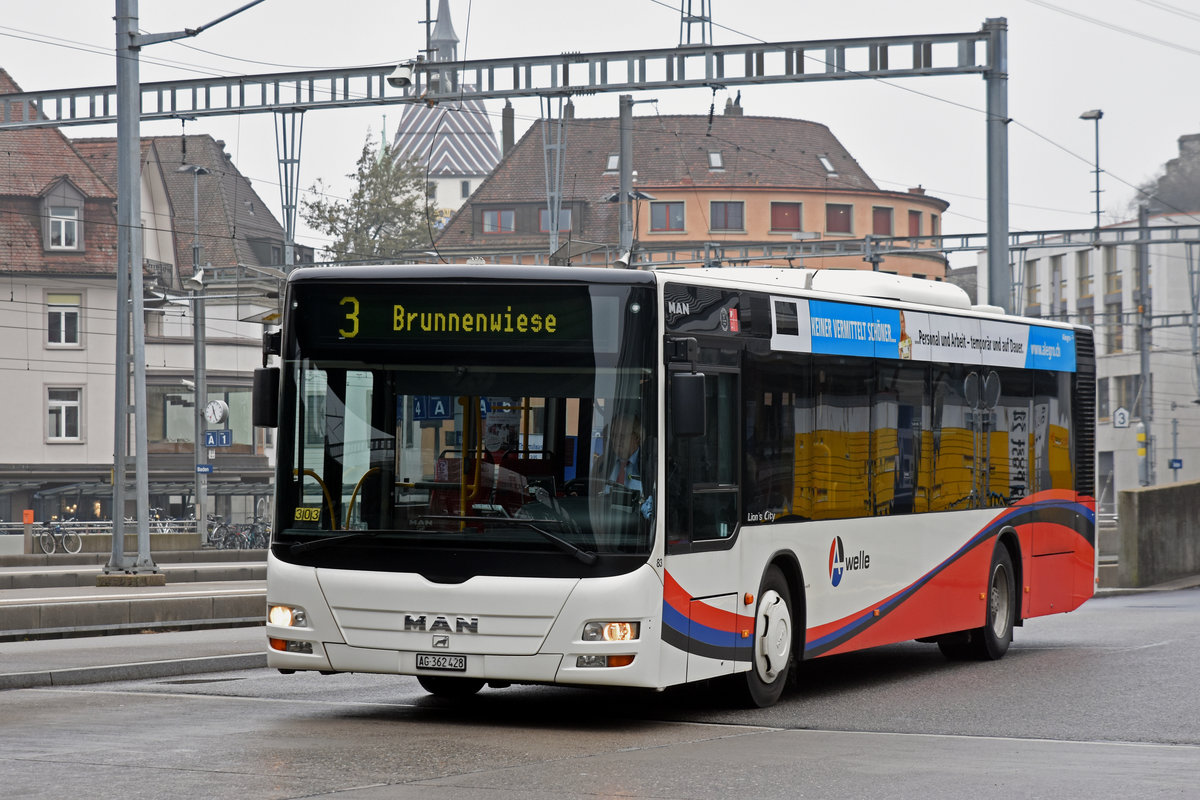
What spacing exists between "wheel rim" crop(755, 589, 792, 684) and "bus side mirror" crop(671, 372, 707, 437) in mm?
1821

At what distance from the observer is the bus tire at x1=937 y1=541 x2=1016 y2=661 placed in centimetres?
1600

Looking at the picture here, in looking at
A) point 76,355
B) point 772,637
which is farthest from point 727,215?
point 772,637

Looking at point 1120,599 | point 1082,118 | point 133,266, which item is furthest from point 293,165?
point 1082,118

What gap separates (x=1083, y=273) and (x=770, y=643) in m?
80.8

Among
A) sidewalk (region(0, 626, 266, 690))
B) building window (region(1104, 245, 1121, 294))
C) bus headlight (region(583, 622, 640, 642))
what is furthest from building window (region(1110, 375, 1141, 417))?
bus headlight (region(583, 622, 640, 642))

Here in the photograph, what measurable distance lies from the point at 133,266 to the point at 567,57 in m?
7.37

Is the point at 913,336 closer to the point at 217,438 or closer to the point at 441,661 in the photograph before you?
the point at 441,661

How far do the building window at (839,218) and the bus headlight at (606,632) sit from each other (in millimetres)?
84351

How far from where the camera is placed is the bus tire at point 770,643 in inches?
472

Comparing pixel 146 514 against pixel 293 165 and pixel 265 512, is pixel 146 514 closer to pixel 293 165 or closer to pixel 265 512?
pixel 293 165

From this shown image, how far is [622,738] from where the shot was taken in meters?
10.6

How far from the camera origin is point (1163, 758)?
9805 millimetres

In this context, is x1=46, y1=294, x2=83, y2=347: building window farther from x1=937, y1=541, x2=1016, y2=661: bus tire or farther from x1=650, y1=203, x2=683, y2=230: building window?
x1=937, y1=541, x2=1016, y2=661: bus tire

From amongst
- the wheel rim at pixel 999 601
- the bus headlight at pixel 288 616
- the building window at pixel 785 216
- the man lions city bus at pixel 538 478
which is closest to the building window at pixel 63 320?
the building window at pixel 785 216
